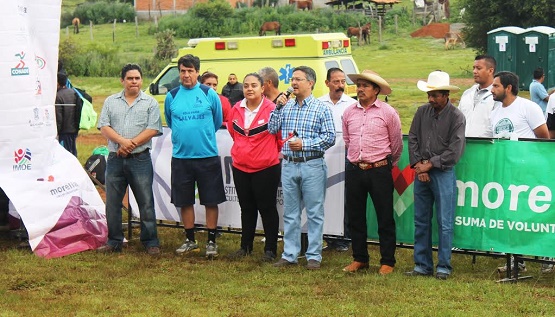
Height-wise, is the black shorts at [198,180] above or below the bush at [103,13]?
below

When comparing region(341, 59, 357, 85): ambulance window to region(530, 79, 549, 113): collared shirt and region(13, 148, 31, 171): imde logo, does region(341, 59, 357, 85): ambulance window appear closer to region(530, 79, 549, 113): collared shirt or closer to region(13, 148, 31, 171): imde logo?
region(530, 79, 549, 113): collared shirt

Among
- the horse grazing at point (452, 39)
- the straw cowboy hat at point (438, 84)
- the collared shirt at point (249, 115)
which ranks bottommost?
the horse grazing at point (452, 39)

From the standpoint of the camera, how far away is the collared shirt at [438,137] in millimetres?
8367

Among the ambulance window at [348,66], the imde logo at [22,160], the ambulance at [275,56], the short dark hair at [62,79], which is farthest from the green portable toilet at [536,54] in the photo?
the imde logo at [22,160]

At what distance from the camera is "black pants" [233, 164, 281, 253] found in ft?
31.3

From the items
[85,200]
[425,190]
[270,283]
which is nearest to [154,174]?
[85,200]

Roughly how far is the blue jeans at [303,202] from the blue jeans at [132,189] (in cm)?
158

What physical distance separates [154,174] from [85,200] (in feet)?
2.78

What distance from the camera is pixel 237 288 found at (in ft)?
27.5

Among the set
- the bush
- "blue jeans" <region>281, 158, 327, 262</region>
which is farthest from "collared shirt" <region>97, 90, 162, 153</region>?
the bush

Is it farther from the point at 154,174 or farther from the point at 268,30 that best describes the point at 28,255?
the point at 268,30

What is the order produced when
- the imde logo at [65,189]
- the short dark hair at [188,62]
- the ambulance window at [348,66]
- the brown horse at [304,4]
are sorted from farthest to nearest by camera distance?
1. the brown horse at [304,4]
2. the ambulance window at [348,66]
3. the imde logo at [65,189]
4. the short dark hair at [188,62]

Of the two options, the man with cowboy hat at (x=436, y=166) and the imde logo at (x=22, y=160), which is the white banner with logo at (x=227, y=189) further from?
the imde logo at (x=22, y=160)

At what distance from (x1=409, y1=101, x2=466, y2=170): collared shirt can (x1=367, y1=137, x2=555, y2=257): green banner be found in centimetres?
29
